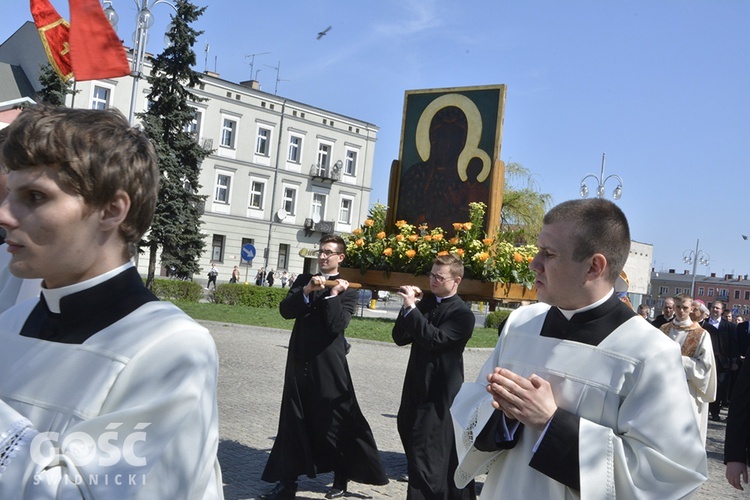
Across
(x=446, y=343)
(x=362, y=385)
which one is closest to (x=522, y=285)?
(x=446, y=343)

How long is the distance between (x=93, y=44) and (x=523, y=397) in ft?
26.4

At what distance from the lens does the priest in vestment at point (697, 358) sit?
30.7ft

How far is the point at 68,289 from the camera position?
6.29ft

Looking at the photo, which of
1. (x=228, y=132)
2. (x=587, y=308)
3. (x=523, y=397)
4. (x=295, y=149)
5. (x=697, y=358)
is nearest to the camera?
(x=523, y=397)

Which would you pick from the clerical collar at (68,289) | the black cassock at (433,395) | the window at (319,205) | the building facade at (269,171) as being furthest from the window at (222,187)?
the clerical collar at (68,289)

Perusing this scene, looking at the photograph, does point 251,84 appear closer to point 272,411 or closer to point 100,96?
point 100,96

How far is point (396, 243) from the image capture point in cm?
659

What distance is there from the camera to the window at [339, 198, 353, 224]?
5772 cm

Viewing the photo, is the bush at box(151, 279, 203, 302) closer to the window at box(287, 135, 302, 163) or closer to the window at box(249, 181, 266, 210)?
the window at box(249, 181, 266, 210)

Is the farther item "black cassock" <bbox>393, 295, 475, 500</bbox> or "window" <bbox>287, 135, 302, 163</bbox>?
"window" <bbox>287, 135, 302, 163</bbox>

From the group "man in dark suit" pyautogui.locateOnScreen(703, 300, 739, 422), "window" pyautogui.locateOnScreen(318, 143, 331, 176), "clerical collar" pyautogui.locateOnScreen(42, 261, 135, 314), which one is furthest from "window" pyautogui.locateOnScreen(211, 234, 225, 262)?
"clerical collar" pyautogui.locateOnScreen(42, 261, 135, 314)

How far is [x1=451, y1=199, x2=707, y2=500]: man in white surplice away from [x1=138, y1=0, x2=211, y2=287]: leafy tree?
2901 cm

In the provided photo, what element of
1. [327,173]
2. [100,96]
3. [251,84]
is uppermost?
[251,84]

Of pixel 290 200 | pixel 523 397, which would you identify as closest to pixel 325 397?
pixel 523 397
